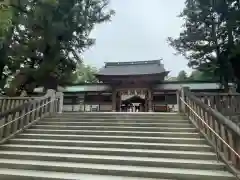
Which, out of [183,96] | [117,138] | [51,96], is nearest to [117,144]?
[117,138]

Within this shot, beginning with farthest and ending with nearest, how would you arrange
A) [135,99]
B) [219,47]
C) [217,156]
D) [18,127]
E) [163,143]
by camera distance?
[135,99]
[219,47]
[18,127]
[163,143]
[217,156]

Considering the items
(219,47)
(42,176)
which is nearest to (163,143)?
(42,176)

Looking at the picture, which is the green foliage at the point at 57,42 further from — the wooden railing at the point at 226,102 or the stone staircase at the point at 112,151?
the wooden railing at the point at 226,102

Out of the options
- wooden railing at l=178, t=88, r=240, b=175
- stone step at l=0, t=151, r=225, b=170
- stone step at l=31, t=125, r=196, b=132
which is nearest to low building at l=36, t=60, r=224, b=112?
stone step at l=31, t=125, r=196, b=132

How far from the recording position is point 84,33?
15.0 metres

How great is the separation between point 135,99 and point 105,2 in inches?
371

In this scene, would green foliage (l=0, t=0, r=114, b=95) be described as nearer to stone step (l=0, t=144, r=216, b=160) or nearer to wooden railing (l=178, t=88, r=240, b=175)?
stone step (l=0, t=144, r=216, b=160)

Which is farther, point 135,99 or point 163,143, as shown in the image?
point 135,99

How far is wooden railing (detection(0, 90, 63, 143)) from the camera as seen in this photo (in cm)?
627

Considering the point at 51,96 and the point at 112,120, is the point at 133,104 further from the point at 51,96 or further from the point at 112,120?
the point at 112,120

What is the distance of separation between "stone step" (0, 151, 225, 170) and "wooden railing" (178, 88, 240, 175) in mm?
249

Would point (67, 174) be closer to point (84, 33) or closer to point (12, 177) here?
point (12, 177)

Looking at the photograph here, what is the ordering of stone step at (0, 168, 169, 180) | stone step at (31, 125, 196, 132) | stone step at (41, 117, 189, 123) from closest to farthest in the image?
stone step at (0, 168, 169, 180)
stone step at (31, 125, 196, 132)
stone step at (41, 117, 189, 123)

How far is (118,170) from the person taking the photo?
428 cm
